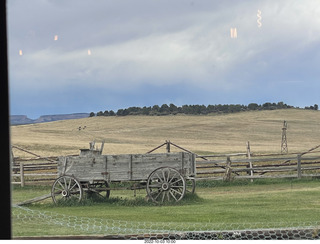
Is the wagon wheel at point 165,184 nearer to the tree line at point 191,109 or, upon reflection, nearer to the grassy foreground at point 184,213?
the grassy foreground at point 184,213

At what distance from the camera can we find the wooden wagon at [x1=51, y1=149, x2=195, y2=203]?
598 inches

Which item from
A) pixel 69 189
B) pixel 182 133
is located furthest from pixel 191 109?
pixel 69 189

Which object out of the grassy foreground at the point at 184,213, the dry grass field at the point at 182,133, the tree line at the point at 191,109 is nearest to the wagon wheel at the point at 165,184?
the grassy foreground at the point at 184,213

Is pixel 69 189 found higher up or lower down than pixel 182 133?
higher up

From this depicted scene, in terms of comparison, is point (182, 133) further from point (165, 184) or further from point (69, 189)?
point (165, 184)

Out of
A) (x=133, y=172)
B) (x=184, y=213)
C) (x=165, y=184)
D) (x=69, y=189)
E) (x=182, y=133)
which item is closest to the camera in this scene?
(x=184, y=213)

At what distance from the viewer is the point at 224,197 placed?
56.2 ft

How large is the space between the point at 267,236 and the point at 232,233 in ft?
1.48

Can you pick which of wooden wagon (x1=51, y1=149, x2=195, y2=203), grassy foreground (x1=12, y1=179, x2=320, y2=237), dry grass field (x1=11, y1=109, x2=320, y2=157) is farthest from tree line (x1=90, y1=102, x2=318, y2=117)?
wooden wagon (x1=51, y1=149, x2=195, y2=203)

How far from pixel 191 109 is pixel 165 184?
77583 mm

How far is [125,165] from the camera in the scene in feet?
50.9

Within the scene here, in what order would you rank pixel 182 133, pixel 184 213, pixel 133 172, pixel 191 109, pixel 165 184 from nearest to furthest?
1. pixel 184 213
2. pixel 165 184
3. pixel 133 172
4. pixel 182 133
5. pixel 191 109

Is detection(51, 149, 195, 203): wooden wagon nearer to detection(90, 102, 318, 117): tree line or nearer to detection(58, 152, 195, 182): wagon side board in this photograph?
detection(58, 152, 195, 182): wagon side board

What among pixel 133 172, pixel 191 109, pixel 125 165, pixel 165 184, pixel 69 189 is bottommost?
pixel 69 189
